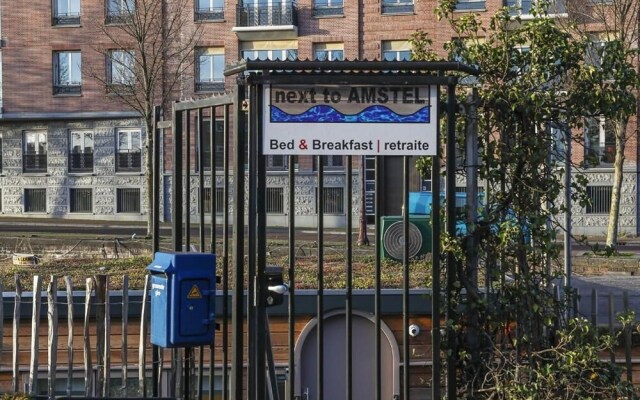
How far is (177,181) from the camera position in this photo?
7863mm

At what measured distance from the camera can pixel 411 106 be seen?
6.63m

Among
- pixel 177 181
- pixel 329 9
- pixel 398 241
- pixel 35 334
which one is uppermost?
pixel 329 9

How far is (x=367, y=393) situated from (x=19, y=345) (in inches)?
147

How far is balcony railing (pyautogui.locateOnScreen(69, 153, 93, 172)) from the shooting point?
4356 centimetres

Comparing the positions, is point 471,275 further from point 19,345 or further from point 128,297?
point 19,345

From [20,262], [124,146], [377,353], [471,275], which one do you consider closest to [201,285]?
[377,353]

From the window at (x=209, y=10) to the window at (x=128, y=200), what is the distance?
774 centimetres

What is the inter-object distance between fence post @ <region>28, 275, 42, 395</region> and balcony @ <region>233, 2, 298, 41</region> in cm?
3273

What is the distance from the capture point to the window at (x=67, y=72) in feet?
142

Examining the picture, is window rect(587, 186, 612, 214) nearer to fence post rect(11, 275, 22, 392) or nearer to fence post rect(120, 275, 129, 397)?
fence post rect(120, 275, 129, 397)

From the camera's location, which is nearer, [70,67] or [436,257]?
[436,257]

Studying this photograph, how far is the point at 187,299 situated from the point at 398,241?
8.76 m

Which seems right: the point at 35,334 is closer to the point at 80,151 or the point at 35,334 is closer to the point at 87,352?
the point at 87,352

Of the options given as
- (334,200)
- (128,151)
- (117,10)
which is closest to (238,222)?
(117,10)
